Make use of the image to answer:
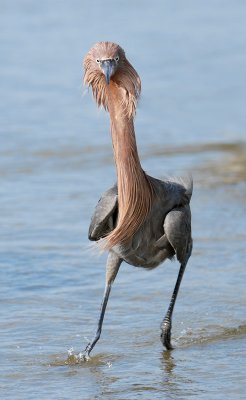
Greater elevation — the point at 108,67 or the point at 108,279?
the point at 108,67

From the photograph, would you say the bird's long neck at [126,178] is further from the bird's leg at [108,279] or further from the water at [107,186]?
the water at [107,186]

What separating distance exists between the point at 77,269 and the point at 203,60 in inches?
366

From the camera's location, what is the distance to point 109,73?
6816 millimetres

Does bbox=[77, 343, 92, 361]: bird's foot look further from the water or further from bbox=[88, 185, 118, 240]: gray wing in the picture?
bbox=[88, 185, 118, 240]: gray wing

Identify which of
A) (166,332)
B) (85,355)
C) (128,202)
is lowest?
(85,355)

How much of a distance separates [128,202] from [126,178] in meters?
0.16

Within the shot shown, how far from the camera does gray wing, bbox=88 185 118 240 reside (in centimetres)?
702

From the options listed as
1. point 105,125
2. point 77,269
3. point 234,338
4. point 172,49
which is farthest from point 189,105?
point 234,338

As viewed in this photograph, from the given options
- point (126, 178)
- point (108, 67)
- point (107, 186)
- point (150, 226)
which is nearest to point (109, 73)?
point (108, 67)

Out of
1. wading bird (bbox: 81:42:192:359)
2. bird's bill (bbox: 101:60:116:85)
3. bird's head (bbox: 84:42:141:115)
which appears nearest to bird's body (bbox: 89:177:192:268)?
wading bird (bbox: 81:42:192:359)

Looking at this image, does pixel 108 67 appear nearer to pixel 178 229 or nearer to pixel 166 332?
pixel 178 229

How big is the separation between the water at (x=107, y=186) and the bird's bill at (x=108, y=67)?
6.07 feet

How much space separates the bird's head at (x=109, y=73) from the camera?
6.91m

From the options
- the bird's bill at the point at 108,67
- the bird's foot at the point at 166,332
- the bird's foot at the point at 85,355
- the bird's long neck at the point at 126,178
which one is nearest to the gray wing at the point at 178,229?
the bird's long neck at the point at 126,178
